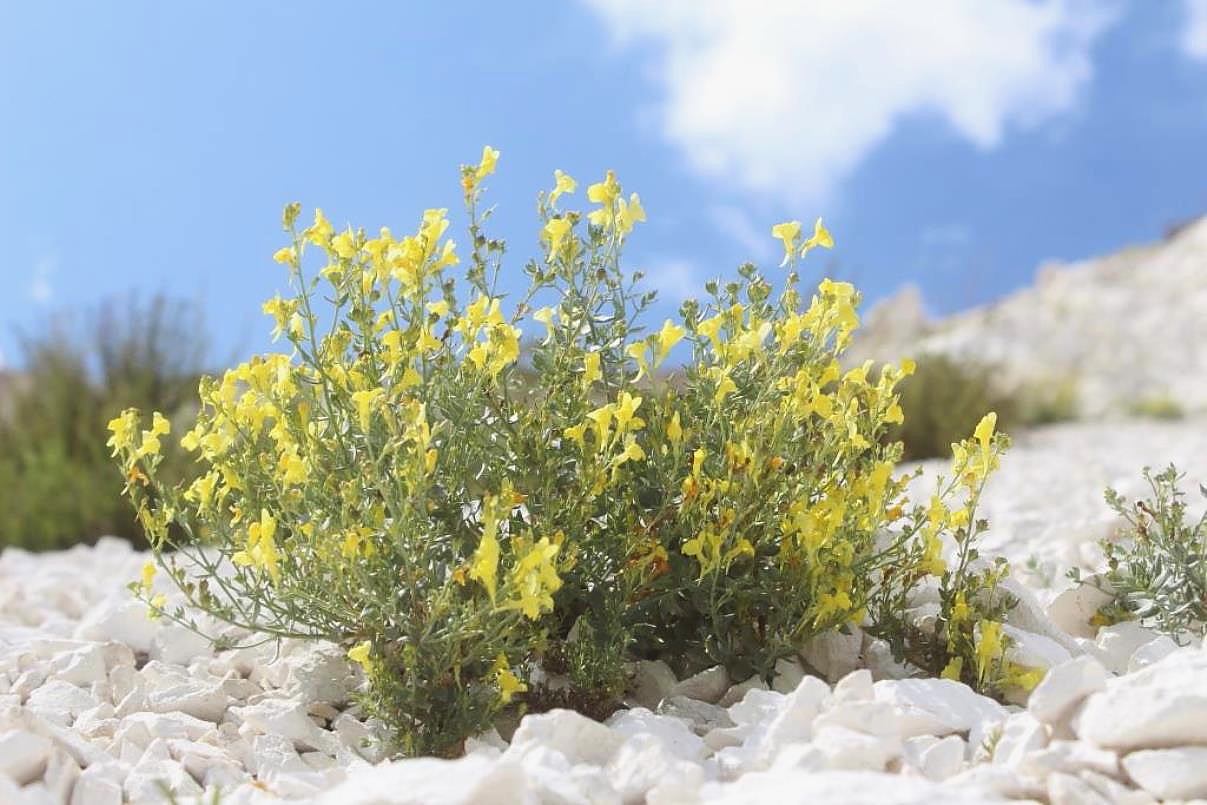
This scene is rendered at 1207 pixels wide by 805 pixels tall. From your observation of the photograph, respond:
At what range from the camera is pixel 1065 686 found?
2.17 meters

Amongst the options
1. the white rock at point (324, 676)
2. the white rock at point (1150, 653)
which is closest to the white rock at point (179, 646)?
the white rock at point (324, 676)

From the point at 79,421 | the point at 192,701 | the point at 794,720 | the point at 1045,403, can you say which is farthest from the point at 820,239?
the point at 1045,403

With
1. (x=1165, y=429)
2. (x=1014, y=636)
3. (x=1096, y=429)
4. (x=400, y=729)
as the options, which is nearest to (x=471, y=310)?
(x=400, y=729)

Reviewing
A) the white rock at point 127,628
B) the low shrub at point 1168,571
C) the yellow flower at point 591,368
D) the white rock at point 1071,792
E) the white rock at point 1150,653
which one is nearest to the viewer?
the white rock at point 1071,792

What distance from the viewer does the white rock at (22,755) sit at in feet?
7.40

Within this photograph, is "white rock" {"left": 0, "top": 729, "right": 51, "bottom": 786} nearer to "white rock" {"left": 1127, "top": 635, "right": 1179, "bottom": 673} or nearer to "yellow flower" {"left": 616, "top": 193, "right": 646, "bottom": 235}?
"yellow flower" {"left": 616, "top": 193, "right": 646, "bottom": 235}

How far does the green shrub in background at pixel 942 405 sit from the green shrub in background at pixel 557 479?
5.86m

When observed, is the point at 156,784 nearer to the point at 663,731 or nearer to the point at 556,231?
the point at 663,731

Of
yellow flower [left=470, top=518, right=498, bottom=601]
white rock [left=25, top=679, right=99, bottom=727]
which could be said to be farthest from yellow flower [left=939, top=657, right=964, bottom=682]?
white rock [left=25, top=679, right=99, bottom=727]

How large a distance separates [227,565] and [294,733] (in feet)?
7.71

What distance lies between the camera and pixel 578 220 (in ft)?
8.68

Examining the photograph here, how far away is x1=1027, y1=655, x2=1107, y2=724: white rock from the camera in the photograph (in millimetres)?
2162

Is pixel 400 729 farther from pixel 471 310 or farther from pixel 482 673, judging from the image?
pixel 471 310

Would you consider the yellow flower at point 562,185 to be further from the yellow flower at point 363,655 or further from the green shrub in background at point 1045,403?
the green shrub in background at point 1045,403
